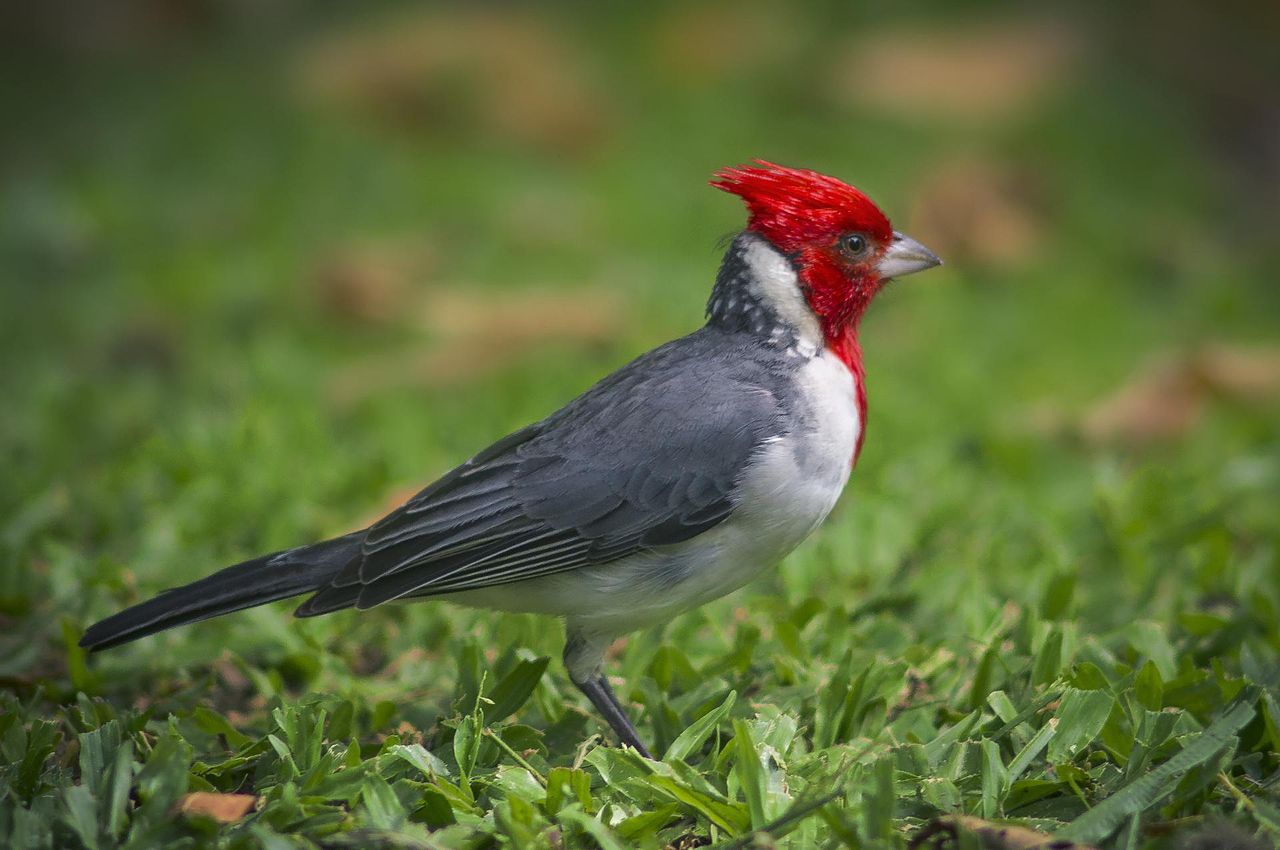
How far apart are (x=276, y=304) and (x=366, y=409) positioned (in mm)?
1092

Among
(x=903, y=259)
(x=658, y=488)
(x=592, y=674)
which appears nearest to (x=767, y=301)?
(x=903, y=259)

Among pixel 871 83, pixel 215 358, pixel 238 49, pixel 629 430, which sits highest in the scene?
pixel 238 49

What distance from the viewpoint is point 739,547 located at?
3338mm

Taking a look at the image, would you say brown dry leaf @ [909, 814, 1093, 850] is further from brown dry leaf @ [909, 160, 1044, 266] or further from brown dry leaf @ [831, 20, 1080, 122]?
brown dry leaf @ [831, 20, 1080, 122]

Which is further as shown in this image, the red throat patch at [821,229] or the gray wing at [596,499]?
the red throat patch at [821,229]

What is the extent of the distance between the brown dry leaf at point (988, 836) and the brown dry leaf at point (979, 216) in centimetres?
429

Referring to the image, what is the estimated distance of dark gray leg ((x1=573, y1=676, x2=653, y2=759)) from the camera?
3.32 m

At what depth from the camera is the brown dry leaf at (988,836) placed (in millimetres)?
2660

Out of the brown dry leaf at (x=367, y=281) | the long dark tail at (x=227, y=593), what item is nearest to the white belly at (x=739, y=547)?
the long dark tail at (x=227, y=593)

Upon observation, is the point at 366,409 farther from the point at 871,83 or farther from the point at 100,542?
the point at 871,83

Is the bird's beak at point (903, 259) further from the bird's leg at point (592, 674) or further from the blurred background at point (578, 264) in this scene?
the bird's leg at point (592, 674)

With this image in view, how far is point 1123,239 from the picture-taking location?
23.4ft

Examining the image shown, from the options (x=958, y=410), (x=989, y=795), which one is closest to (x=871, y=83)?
(x=958, y=410)

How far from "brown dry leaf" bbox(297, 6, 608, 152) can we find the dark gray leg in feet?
16.8
